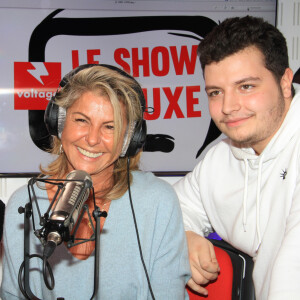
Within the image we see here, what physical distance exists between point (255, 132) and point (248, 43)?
0.39m

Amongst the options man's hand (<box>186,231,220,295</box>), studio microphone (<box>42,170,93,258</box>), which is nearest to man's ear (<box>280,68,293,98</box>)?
man's hand (<box>186,231,220,295</box>)

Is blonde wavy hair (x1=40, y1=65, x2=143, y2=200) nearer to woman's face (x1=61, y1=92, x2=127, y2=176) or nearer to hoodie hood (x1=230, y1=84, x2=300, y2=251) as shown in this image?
woman's face (x1=61, y1=92, x2=127, y2=176)

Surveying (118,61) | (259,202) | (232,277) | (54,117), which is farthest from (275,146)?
(118,61)

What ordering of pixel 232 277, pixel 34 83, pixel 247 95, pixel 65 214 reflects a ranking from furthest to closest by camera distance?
1. pixel 34 83
2. pixel 247 95
3. pixel 232 277
4. pixel 65 214

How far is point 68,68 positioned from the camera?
297 cm

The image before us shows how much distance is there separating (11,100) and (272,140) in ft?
6.32

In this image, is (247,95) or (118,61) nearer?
(247,95)

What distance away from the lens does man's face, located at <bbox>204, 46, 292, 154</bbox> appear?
177 cm

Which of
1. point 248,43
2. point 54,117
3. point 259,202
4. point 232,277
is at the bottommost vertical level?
point 232,277

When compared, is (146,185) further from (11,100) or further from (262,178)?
(11,100)

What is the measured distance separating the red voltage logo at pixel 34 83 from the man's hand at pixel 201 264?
1.71 metres

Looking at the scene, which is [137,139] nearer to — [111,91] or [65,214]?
[111,91]

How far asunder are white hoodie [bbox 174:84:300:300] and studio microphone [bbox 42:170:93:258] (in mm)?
736

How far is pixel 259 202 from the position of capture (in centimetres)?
186
